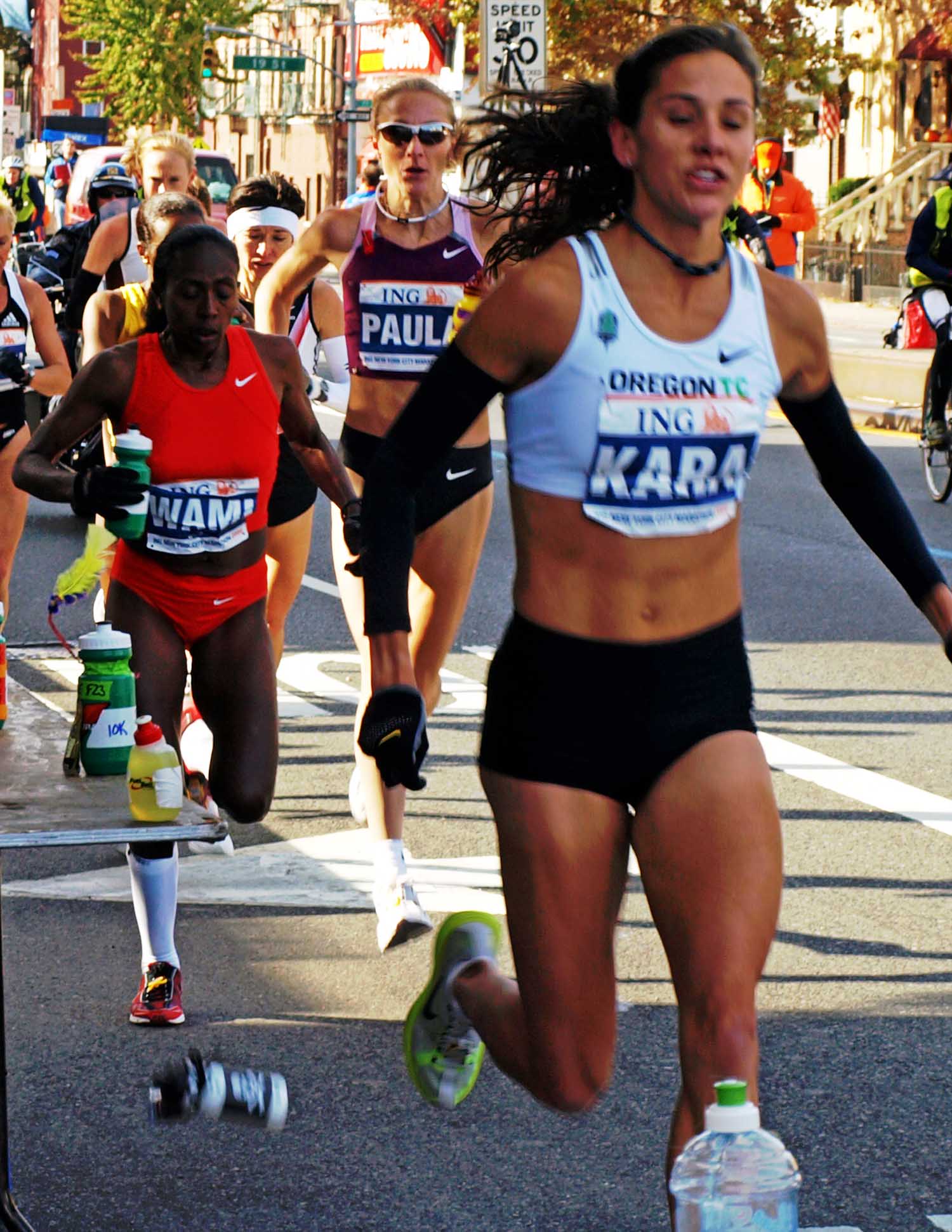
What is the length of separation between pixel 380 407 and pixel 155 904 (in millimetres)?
1938

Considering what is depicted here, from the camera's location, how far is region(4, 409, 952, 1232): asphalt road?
4.62 metres

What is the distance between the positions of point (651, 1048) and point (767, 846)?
1.83m

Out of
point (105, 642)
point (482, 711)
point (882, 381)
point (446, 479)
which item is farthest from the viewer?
point (882, 381)

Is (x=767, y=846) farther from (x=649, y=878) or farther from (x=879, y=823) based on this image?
(x=879, y=823)

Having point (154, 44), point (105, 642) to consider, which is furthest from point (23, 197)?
point (154, 44)

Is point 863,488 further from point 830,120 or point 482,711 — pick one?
point 830,120

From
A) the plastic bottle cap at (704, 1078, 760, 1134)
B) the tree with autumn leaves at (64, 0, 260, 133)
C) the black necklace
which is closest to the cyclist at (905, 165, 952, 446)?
the black necklace

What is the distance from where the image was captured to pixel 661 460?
12.5 feet

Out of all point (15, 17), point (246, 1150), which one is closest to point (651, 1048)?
point (246, 1150)

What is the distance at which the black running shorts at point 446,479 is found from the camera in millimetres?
6805

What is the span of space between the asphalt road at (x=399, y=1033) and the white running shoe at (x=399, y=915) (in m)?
0.07

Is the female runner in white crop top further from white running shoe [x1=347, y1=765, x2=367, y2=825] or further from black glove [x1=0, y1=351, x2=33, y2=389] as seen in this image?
black glove [x1=0, y1=351, x2=33, y2=389]

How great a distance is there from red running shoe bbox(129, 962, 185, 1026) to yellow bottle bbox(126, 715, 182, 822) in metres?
1.24

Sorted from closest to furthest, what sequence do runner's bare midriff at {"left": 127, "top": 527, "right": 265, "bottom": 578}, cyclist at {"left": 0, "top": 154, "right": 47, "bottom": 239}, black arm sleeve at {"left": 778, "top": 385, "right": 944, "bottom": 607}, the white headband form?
1. black arm sleeve at {"left": 778, "top": 385, "right": 944, "bottom": 607}
2. runner's bare midriff at {"left": 127, "top": 527, "right": 265, "bottom": 578}
3. the white headband
4. cyclist at {"left": 0, "top": 154, "right": 47, "bottom": 239}
